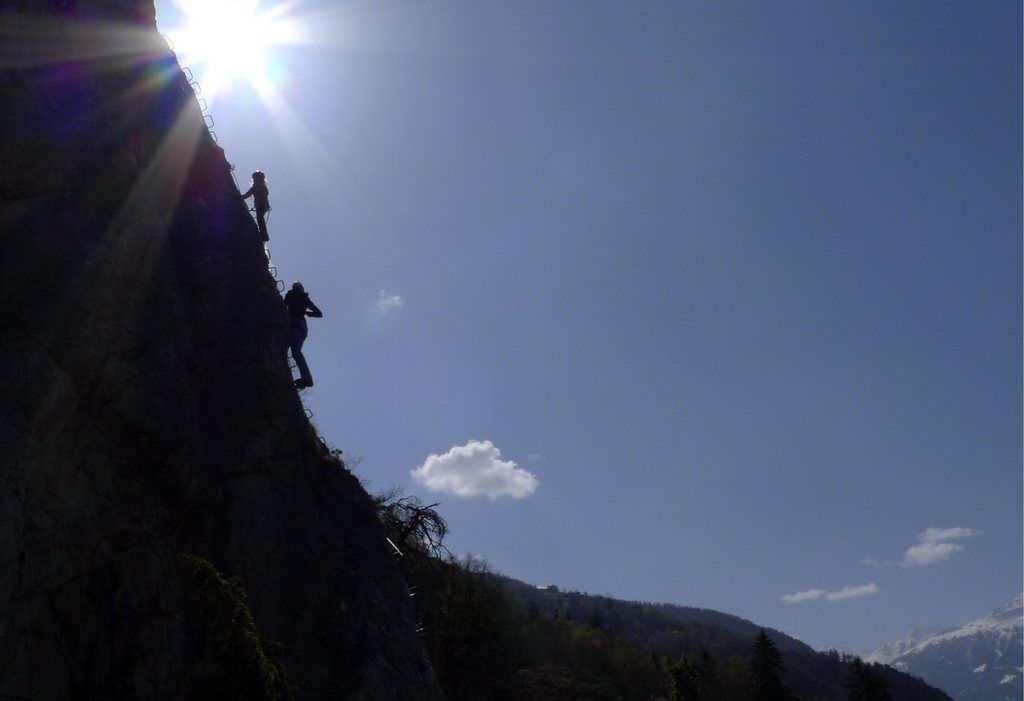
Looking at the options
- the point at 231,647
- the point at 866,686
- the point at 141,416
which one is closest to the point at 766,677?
the point at 866,686

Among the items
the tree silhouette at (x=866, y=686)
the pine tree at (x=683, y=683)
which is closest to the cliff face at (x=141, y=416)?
the pine tree at (x=683, y=683)

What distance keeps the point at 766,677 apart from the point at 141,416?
5135 centimetres

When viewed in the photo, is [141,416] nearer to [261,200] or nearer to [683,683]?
[261,200]

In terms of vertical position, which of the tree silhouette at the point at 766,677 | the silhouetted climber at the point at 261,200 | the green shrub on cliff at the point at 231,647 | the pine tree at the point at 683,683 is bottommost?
the green shrub on cliff at the point at 231,647

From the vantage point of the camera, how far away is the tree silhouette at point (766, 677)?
2061 inches

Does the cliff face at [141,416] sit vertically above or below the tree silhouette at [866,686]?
below

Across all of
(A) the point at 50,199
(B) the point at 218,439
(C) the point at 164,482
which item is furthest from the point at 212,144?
(C) the point at 164,482

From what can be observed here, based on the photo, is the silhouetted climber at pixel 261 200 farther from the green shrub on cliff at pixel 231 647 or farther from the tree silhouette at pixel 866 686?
the tree silhouette at pixel 866 686

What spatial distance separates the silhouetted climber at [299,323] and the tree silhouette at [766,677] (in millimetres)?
46070

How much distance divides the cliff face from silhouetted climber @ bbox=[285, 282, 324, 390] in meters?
1.32

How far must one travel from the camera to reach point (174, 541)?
11031 mm

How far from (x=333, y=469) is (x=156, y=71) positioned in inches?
306

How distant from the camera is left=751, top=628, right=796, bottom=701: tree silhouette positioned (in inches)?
2061

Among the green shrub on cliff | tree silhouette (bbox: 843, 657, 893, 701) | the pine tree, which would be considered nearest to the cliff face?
the green shrub on cliff
